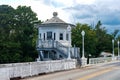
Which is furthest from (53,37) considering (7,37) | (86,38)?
(7,37)

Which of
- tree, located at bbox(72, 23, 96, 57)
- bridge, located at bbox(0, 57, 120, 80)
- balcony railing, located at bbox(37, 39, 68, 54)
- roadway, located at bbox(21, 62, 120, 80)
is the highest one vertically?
tree, located at bbox(72, 23, 96, 57)

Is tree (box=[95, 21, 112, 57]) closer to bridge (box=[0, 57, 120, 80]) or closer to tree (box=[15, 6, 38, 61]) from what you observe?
tree (box=[15, 6, 38, 61])

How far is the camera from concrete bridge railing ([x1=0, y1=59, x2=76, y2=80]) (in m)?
19.5

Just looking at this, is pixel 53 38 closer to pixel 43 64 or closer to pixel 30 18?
pixel 43 64

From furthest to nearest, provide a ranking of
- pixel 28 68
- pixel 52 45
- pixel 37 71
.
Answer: pixel 52 45 → pixel 37 71 → pixel 28 68

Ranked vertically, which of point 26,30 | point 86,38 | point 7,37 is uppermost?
point 26,30

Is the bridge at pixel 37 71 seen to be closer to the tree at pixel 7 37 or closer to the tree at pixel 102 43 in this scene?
the tree at pixel 7 37

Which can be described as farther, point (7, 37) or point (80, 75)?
point (7, 37)

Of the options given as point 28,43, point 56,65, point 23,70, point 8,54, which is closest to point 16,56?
point 8,54

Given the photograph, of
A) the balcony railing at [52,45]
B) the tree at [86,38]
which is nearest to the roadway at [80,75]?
the balcony railing at [52,45]

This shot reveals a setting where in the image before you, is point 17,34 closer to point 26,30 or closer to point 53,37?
point 26,30

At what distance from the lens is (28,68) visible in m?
23.0

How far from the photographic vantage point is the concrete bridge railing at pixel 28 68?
19469 mm

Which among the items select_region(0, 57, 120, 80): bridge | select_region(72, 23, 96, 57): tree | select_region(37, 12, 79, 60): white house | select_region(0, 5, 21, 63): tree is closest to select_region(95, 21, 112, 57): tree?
select_region(72, 23, 96, 57): tree
